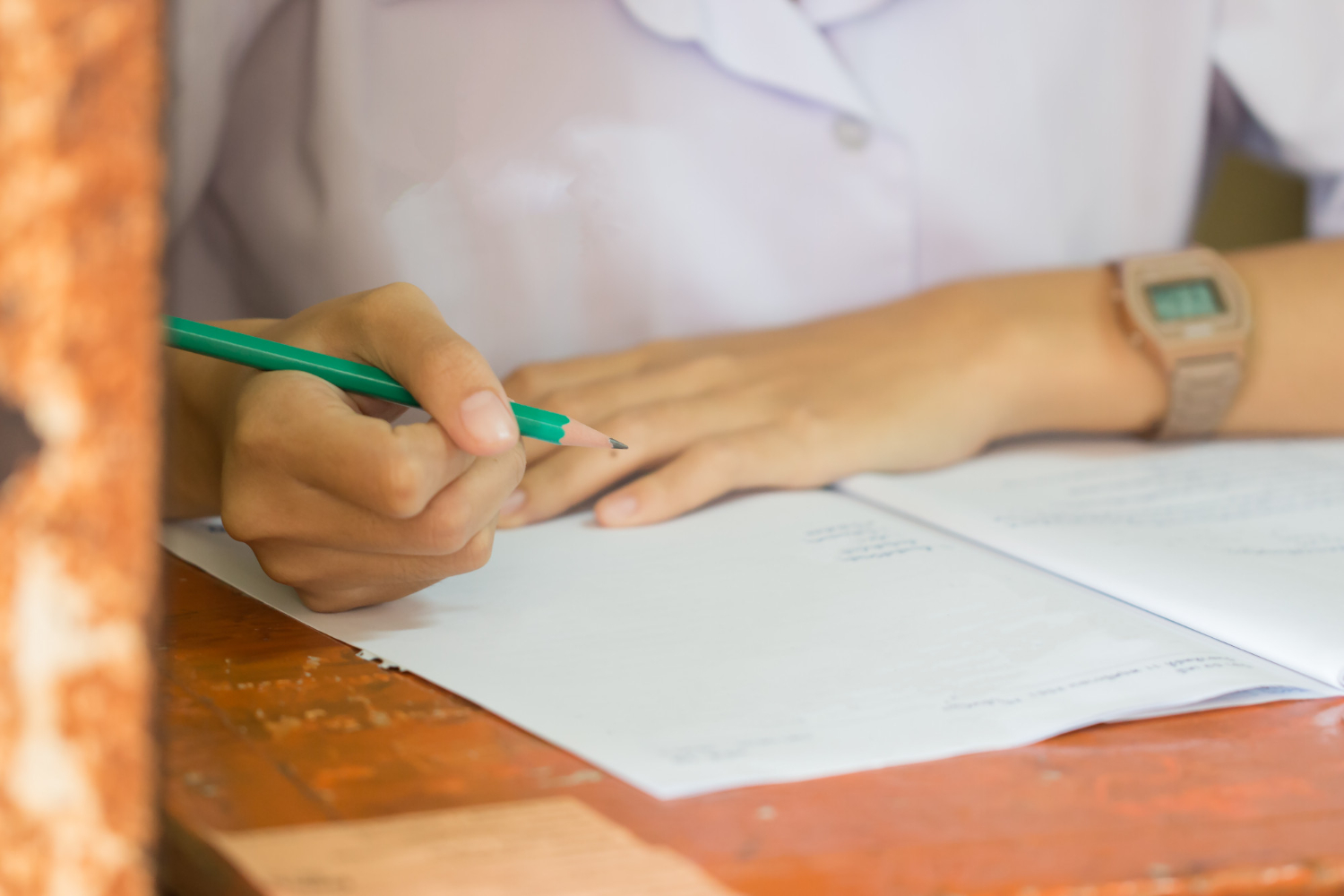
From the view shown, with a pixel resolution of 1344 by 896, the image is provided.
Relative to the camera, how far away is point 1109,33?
0.80m

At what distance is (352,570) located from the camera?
362 millimetres

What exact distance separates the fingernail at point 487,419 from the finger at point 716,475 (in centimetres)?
17

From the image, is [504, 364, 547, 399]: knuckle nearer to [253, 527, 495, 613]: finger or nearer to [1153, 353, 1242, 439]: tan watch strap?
[253, 527, 495, 613]: finger

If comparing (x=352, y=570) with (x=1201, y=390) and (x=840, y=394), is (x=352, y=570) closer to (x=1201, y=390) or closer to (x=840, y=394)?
(x=840, y=394)

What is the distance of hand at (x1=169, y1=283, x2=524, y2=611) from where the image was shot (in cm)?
32

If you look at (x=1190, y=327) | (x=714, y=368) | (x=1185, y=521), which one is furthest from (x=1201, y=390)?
(x=714, y=368)

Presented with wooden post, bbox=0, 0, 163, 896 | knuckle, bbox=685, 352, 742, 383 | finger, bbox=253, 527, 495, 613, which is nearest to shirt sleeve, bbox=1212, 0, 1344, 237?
knuckle, bbox=685, 352, 742, 383

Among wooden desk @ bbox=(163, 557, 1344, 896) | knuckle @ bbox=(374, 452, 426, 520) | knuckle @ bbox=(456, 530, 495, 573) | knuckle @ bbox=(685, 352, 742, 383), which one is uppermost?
knuckle @ bbox=(374, 452, 426, 520)

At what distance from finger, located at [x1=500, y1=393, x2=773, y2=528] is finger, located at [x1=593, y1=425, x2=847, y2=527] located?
0.01 metres

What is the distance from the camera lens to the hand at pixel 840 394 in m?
0.51

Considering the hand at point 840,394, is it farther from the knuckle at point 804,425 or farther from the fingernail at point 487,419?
the fingernail at point 487,419

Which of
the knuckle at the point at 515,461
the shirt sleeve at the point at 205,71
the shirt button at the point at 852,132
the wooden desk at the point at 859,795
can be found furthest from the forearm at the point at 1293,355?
the shirt sleeve at the point at 205,71

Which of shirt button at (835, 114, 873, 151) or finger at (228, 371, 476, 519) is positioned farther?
shirt button at (835, 114, 873, 151)

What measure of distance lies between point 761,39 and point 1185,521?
0.38 m
